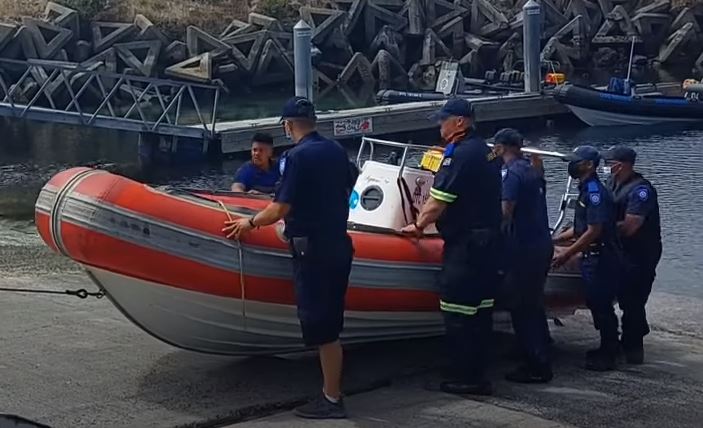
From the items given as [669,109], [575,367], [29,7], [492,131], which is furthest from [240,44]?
[575,367]

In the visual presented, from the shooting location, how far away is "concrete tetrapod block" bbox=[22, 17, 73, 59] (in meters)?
29.9

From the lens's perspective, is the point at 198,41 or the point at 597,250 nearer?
the point at 597,250

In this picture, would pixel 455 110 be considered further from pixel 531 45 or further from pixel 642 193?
pixel 531 45

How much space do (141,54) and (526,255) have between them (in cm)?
2606

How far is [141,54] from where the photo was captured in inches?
1264

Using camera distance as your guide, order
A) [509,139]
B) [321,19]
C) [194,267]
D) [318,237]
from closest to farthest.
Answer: [318,237] → [194,267] → [509,139] → [321,19]

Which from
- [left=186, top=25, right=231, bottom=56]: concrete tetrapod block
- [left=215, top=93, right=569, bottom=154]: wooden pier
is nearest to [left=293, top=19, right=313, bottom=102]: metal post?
[left=215, top=93, right=569, bottom=154]: wooden pier

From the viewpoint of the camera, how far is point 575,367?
7.75 meters

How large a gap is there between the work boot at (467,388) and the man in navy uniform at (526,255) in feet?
1.43

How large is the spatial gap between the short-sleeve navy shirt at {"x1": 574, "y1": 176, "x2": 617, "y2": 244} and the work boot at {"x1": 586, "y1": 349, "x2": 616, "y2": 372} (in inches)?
27.8

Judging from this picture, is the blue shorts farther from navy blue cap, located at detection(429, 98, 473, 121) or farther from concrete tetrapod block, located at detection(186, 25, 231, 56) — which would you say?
concrete tetrapod block, located at detection(186, 25, 231, 56)

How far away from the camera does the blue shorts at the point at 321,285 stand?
20.4ft

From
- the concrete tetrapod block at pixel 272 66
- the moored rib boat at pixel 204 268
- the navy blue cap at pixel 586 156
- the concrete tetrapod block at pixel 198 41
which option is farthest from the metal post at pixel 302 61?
the moored rib boat at pixel 204 268

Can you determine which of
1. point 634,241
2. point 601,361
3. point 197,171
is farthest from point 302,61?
point 601,361
